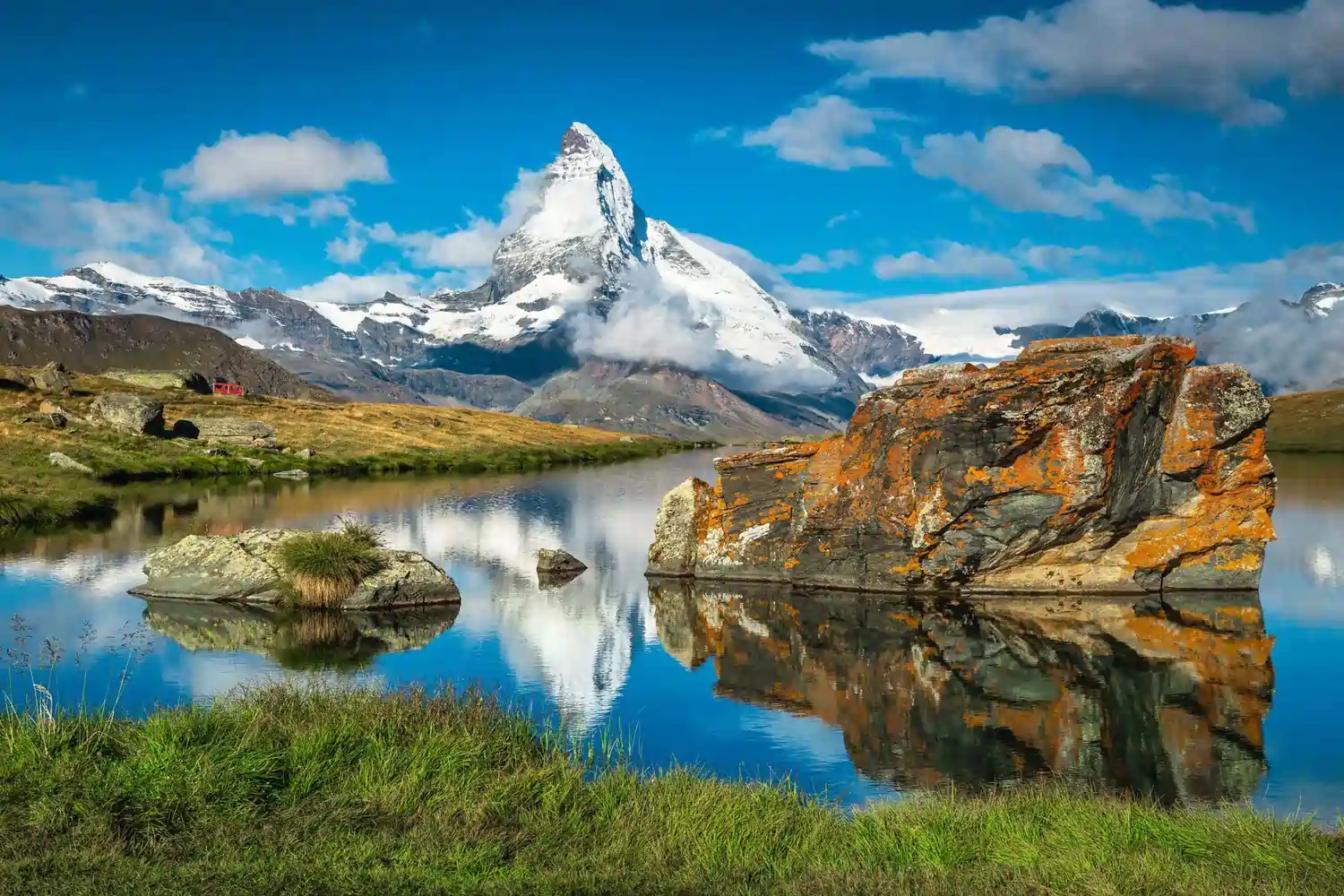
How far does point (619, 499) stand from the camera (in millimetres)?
67938

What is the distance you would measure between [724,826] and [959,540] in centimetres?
1983

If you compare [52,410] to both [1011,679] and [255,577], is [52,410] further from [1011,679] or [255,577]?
[1011,679]

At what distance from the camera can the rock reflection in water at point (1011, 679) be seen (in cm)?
1584

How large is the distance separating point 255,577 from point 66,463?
49.4m

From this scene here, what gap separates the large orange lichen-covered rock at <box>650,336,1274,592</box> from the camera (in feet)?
95.6

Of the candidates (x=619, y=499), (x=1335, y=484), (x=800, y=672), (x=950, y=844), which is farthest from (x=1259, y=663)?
(x=1335, y=484)

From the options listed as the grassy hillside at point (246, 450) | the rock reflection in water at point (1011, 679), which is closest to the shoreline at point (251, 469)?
the grassy hillside at point (246, 450)

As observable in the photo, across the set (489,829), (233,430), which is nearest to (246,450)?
(233,430)

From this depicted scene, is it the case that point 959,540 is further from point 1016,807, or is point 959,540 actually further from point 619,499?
point 619,499

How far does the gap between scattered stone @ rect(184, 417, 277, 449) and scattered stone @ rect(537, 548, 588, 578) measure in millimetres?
77606

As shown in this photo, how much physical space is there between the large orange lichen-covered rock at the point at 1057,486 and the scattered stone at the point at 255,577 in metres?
9.99

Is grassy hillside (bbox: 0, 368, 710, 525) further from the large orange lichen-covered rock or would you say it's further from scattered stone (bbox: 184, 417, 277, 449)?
the large orange lichen-covered rock

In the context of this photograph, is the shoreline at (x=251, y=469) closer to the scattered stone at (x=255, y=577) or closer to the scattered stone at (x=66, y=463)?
the scattered stone at (x=66, y=463)

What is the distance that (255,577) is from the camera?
28.5m
